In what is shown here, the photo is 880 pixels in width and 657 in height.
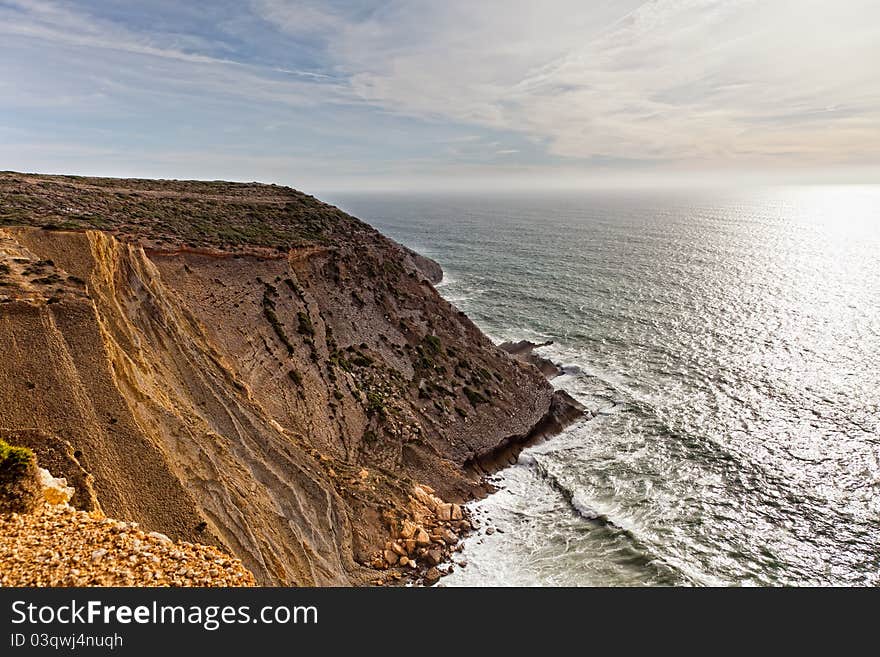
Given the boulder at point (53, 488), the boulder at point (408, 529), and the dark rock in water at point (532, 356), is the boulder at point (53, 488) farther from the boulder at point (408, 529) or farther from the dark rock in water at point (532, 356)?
the dark rock in water at point (532, 356)

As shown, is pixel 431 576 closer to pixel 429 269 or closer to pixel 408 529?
pixel 408 529

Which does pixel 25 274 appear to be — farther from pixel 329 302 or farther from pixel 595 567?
pixel 595 567

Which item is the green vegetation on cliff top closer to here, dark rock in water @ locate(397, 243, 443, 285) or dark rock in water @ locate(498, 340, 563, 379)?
dark rock in water @ locate(498, 340, 563, 379)

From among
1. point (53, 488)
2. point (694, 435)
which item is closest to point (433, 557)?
point (53, 488)

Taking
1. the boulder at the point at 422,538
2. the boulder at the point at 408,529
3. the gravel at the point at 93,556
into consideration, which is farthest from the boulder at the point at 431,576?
the gravel at the point at 93,556

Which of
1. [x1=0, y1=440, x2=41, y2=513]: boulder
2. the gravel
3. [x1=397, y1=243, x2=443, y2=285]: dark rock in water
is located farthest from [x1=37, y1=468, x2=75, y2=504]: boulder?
[x1=397, y1=243, x2=443, y2=285]: dark rock in water

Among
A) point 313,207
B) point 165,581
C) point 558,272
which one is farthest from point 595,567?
point 558,272
